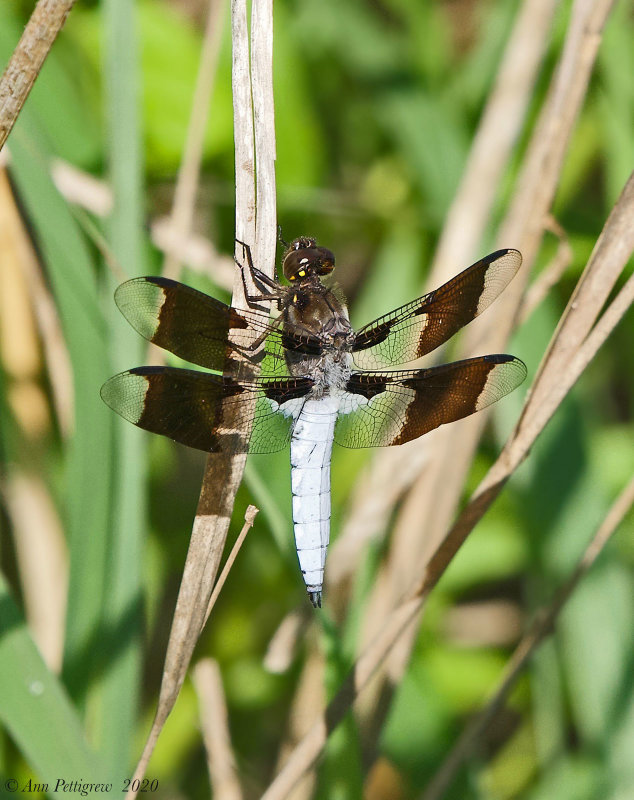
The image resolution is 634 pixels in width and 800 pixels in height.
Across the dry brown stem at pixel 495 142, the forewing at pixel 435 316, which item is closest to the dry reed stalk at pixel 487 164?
the dry brown stem at pixel 495 142

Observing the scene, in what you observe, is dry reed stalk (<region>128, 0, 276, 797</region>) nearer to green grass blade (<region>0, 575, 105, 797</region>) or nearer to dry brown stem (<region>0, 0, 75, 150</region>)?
green grass blade (<region>0, 575, 105, 797</region>)

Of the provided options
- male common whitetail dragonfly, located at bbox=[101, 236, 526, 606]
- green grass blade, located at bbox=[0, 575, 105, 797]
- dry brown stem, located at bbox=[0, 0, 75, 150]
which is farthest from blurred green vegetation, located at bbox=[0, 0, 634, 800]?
dry brown stem, located at bbox=[0, 0, 75, 150]

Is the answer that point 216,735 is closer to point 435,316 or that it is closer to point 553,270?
point 435,316

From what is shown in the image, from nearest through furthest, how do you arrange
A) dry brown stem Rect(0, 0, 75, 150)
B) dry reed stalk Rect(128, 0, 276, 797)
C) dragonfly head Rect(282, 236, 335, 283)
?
1. dry brown stem Rect(0, 0, 75, 150)
2. dry reed stalk Rect(128, 0, 276, 797)
3. dragonfly head Rect(282, 236, 335, 283)

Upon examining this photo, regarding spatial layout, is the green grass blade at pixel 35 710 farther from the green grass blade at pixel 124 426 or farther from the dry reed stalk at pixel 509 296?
the dry reed stalk at pixel 509 296

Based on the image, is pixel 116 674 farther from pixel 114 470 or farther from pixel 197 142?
pixel 197 142

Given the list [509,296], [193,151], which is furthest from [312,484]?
[193,151]
